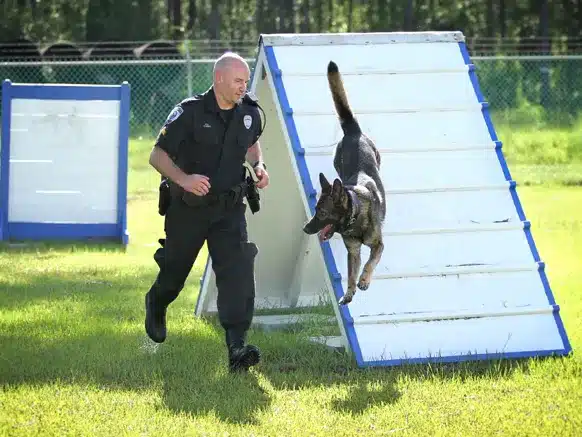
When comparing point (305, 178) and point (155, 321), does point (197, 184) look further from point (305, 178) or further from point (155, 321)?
point (155, 321)

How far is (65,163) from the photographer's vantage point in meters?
11.7

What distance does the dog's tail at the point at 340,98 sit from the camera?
6.44 m

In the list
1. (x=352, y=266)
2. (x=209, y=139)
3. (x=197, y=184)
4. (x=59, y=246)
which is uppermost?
(x=209, y=139)

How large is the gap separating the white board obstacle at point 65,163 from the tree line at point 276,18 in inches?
719

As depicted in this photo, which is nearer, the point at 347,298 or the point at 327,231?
the point at 327,231

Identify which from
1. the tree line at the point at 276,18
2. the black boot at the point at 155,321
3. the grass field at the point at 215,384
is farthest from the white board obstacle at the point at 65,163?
the tree line at the point at 276,18

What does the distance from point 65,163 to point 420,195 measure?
5921 mm

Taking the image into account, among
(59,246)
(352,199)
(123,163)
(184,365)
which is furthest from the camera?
(123,163)

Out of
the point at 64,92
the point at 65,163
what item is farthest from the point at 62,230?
the point at 64,92

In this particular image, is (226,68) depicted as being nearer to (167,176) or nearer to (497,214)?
(167,176)

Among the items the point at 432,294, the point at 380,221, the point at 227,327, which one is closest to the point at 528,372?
the point at 432,294

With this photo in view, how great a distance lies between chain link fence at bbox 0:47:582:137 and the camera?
20453 millimetres

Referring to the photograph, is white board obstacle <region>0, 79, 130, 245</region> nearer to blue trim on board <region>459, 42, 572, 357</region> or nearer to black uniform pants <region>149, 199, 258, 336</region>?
blue trim on board <region>459, 42, 572, 357</region>

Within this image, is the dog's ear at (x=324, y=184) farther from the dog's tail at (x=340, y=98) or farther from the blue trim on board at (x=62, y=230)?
the blue trim on board at (x=62, y=230)
